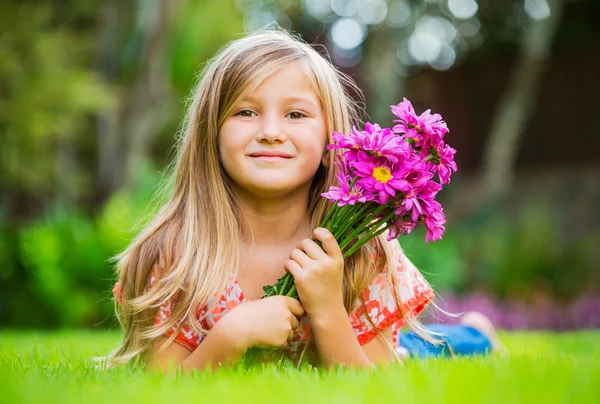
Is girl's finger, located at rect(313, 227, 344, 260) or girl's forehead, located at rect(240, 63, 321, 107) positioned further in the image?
girl's forehead, located at rect(240, 63, 321, 107)

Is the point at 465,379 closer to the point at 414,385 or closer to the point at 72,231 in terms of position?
the point at 414,385

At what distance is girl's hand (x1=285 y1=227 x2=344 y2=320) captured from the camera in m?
2.53

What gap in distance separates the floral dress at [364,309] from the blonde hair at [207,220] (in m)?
0.04

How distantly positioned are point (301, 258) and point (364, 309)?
50cm

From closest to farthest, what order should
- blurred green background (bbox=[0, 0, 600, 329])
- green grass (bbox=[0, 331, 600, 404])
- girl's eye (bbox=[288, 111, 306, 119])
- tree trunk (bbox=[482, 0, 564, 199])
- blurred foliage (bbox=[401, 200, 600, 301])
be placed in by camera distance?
green grass (bbox=[0, 331, 600, 404]) → girl's eye (bbox=[288, 111, 306, 119]) → blurred green background (bbox=[0, 0, 600, 329]) → blurred foliage (bbox=[401, 200, 600, 301]) → tree trunk (bbox=[482, 0, 564, 199])

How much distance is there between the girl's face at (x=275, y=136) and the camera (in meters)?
2.79

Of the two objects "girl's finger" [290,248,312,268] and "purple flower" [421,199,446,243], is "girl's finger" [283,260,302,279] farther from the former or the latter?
"purple flower" [421,199,446,243]

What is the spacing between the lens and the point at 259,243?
304 cm

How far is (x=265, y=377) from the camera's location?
206 cm

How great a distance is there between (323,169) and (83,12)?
12.2 meters

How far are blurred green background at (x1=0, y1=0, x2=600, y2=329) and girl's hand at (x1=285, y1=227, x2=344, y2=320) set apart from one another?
151 centimetres

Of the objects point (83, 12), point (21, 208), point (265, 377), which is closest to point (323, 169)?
point (265, 377)

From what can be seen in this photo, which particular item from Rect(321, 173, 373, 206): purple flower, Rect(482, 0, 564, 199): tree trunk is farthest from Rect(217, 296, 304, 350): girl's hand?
Rect(482, 0, 564, 199): tree trunk

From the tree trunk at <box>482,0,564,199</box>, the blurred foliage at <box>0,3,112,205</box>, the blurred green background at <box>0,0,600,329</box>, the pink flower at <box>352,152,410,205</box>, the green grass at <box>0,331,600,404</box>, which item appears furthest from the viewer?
the tree trunk at <box>482,0,564,199</box>
